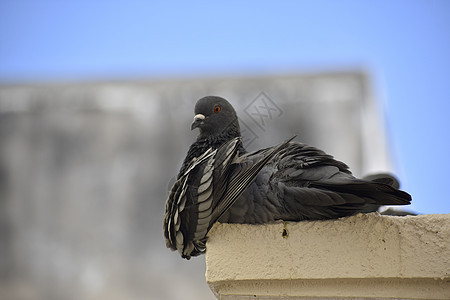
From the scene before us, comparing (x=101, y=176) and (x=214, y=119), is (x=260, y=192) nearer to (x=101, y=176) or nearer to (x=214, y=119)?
(x=214, y=119)

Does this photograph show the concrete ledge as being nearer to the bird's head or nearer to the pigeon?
the pigeon

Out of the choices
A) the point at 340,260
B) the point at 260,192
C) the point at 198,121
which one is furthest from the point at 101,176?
the point at 340,260

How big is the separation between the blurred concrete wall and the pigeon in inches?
208

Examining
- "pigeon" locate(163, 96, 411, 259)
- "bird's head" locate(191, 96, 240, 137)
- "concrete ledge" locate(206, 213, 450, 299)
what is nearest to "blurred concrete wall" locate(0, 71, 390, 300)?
"bird's head" locate(191, 96, 240, 137)

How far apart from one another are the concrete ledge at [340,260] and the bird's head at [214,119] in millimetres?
700

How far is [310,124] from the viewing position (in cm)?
751

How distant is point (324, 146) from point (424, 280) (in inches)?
192

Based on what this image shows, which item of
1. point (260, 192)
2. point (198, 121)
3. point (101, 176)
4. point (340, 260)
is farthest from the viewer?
point (101, 176)

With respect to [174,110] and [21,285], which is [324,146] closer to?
[174,110]

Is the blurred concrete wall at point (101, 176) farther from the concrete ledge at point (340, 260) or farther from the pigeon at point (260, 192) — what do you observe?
the concrete ledge at point (340, 260)

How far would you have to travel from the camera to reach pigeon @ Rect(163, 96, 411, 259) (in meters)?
2.47

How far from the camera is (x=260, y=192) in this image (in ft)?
8.80

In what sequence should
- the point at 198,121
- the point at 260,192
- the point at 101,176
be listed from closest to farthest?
the point at 260,192, the point at 198,121, the point at 101,176

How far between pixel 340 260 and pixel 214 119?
1.06 meters
